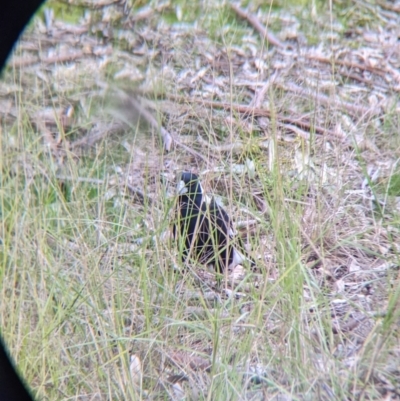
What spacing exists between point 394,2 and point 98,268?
8.16 feet

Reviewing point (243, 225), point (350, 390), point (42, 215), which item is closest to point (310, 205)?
point (243, 225)

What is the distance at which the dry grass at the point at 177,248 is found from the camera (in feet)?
5.34

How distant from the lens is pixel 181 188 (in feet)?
6.45

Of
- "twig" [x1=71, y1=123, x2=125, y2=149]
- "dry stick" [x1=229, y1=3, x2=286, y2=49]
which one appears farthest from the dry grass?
"dry stick" [x1=229, y1=3, x2=286, y2=49]

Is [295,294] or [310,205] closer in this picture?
[295,294]

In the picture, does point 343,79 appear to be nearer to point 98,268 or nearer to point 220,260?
point 220,260

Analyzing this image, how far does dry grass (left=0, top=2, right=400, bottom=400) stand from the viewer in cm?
163

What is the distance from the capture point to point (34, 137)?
2094 millimetres

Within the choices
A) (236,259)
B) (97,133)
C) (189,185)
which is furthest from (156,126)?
(236,259)

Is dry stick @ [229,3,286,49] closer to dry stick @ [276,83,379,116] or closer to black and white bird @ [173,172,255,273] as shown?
dry stick @ [276,83,379,116]

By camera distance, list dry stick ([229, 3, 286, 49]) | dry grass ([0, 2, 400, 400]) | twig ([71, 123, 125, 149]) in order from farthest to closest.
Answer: dry stick ([229, 3, 286, 49]), twig ([71, 123, 125, 149]), dry grass ([0, 2, 400, 400])

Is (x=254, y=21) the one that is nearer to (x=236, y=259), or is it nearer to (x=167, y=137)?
(x=167, y=137)

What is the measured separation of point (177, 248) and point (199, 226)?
0.15m

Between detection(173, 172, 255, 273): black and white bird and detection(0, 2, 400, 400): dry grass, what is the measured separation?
0.05m
